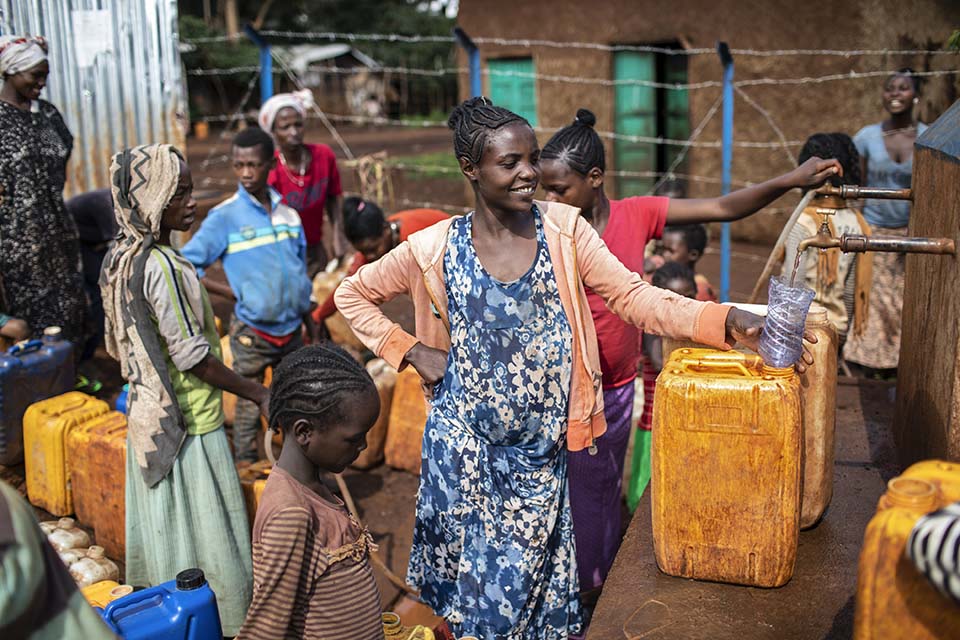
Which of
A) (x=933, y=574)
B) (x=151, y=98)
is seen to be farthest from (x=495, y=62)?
(x=933, y=574)

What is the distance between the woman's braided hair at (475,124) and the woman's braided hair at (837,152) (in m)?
2.31

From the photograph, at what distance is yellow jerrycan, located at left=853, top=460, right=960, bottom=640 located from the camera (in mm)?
1684

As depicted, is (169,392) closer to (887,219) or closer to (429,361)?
(429,361)

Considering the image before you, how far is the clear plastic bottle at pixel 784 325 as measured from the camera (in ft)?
7.74

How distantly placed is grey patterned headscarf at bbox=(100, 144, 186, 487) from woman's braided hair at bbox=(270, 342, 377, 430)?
1106mm

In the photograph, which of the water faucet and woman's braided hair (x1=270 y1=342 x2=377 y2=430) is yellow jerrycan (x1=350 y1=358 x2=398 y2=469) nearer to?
woman's braided hair (x1=270 y1=342 x2=377 y2=430)

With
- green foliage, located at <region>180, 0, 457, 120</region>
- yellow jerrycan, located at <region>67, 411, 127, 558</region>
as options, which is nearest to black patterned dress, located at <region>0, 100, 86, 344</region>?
yellow jerrycan, located at <region>67, 411, 127, 558</region>

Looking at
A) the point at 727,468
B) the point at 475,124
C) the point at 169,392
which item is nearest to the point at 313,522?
the point at 727,468

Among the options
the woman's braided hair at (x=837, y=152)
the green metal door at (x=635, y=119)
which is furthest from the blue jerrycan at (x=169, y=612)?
the green metal door at (x=635, y=119)

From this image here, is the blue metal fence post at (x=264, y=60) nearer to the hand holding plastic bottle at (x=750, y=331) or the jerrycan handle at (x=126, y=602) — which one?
the jerrycan handle at (x=126, y=602)

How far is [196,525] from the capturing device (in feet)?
11.5

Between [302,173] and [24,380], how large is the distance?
6.12 ft

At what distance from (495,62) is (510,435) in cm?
908

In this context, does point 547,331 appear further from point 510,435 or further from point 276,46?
point 276,46
